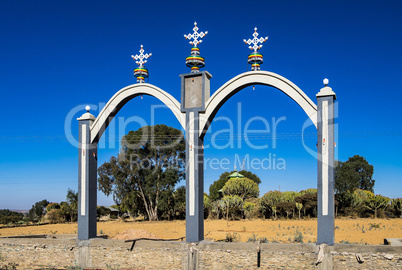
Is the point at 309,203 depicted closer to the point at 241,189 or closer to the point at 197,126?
the point at 241,189

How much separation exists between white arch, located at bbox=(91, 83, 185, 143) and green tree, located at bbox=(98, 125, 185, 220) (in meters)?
17.5

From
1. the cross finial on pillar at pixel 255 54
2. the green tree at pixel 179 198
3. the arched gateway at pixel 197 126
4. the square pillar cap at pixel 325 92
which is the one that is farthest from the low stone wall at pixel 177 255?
the green tree at pixel 179 198

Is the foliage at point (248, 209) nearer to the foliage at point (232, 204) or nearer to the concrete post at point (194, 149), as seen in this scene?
the foliage at point (232, 204)

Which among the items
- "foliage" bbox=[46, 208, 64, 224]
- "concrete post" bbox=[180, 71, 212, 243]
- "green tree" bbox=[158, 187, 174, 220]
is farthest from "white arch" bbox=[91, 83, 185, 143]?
"foliage" bbox=[46, 208, 64, 224]

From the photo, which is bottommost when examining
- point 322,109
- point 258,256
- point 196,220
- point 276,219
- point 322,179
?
point 276,219

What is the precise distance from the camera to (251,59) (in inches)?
423

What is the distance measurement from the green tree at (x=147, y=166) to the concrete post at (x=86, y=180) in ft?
56.8

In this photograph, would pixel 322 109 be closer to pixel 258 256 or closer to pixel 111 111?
pixel 258 256

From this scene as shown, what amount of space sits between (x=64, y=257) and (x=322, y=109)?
8585 millimetres

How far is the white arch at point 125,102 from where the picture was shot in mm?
11428

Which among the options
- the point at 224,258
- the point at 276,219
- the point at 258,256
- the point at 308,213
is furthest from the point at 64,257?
the point at 308,213

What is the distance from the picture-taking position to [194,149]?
35.9 feet

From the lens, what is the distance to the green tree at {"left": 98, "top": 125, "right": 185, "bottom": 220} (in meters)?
29.9

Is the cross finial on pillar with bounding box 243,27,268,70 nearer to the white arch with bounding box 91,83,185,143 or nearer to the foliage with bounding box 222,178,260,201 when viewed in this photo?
the white arch with bounding box 91,83,185,143
